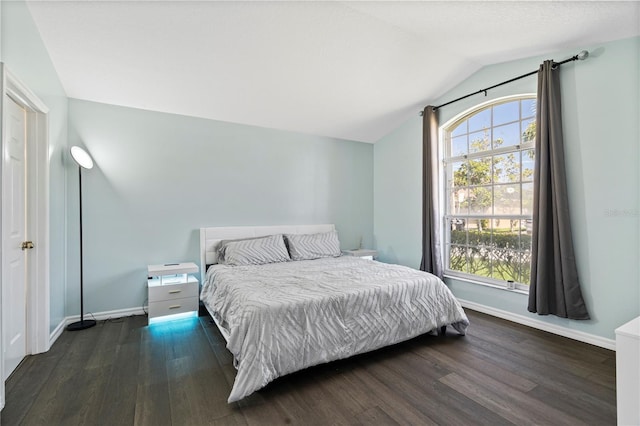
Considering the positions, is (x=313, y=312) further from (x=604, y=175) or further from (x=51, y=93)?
(x=51, y=93)

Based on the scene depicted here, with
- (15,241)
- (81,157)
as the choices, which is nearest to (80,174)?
(81,157)

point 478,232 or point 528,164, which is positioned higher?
point 528,164

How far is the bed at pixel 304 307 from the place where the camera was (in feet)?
6.31

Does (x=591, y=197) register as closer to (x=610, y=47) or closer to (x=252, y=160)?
(x=610, y=47)

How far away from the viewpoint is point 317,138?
461cm

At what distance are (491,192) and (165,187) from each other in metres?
3.92

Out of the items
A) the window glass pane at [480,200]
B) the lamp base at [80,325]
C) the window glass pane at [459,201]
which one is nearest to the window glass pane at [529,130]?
the window glass pane at [480,200]

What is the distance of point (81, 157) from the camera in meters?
2.88

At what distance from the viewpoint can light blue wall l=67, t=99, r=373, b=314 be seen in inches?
126

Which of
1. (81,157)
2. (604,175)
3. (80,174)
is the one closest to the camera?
(604,175)

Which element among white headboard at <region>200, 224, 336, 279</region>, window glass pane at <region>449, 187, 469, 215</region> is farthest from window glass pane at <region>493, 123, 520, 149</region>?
white headboard at <region>200, 224, 336, 279</region>

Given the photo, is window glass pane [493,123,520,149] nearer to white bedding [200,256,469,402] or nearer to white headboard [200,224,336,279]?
white bedding [200,256,469,402]

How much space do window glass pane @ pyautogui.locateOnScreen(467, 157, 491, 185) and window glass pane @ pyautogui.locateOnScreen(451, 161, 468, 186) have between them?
0.23ft

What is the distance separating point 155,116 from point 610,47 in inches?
180
